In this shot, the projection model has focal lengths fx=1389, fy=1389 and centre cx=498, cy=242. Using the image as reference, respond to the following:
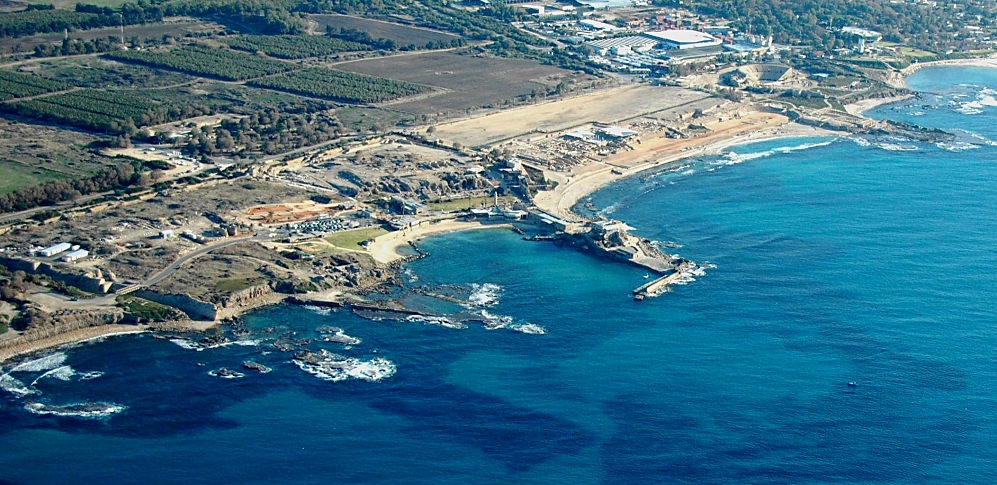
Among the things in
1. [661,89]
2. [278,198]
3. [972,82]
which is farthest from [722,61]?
[278,198]

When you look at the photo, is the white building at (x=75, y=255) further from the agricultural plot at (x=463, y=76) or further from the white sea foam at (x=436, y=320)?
the agricultural plot at (x=463, y=76)

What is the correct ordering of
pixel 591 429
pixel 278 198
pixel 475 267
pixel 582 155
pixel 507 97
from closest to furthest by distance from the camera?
pixel 591 429
pixel 475 267
pixel 278 198
pixel 582 155
pixel 507 97

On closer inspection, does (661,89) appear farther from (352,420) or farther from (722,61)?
(352,420)

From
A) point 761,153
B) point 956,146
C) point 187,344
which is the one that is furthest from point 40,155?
point 956,146

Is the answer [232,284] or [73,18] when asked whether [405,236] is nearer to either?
[232,284]

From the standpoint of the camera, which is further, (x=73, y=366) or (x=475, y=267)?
(x=475, y=267)
